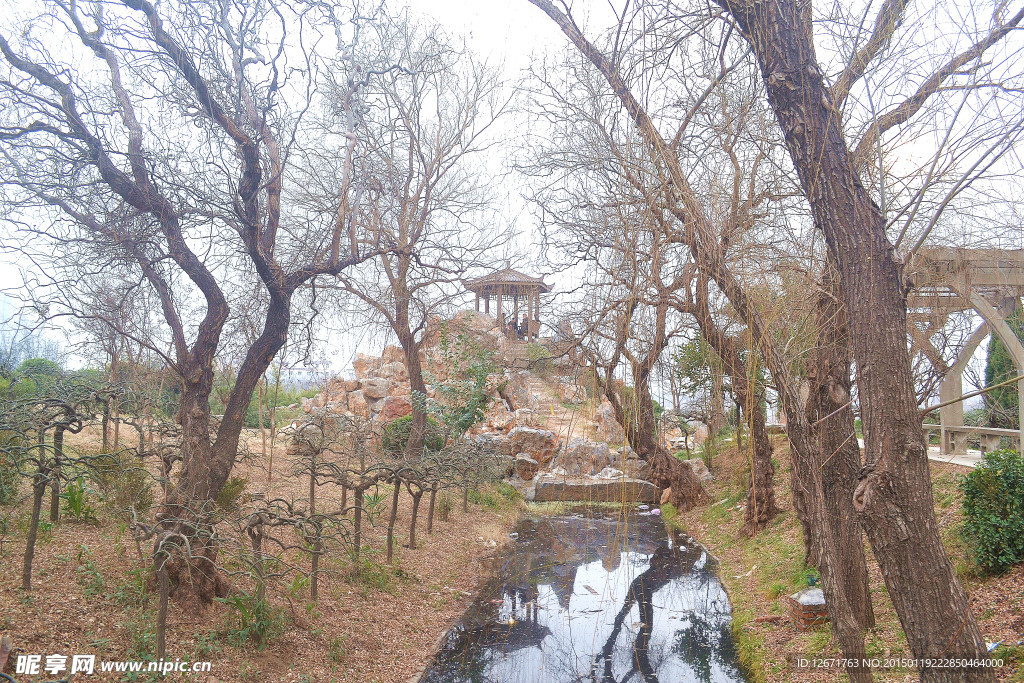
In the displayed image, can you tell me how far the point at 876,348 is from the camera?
110 inches

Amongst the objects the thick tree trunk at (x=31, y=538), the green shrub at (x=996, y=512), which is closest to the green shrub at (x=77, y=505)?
the thick tree trunk at (x=31, y=538)

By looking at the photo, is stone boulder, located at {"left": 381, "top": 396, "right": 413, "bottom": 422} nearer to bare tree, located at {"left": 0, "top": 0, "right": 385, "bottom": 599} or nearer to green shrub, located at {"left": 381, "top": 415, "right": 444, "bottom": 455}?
green shrub, located at {"left": 381, "top": 415, "right": 444, "bottom": 455}

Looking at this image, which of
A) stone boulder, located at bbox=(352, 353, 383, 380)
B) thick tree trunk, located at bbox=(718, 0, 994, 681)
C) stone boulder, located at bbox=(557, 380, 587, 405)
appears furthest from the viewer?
stone boulder, located at bbox=(352, 353, 383, 380)

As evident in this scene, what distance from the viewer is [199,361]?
645 centimetres

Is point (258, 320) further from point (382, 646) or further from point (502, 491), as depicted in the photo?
point (502, 491)

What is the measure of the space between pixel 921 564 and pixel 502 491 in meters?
10.4

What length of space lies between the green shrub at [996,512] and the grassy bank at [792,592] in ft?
0.45

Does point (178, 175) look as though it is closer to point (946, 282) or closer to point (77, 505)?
point (77, 505)

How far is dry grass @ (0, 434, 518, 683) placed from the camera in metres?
4.23

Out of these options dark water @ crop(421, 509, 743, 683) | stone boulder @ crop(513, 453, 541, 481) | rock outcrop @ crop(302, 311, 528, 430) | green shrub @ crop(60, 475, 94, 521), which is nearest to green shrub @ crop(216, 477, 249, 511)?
green shrub @ crop(60, 475, 94, 521)

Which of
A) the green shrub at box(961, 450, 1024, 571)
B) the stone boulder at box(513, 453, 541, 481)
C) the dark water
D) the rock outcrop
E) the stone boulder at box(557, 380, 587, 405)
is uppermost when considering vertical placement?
the rock outcrop

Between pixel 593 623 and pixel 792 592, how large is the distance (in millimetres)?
2017

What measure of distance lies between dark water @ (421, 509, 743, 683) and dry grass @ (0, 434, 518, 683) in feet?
1.46

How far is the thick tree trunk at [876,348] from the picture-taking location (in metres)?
2.62
